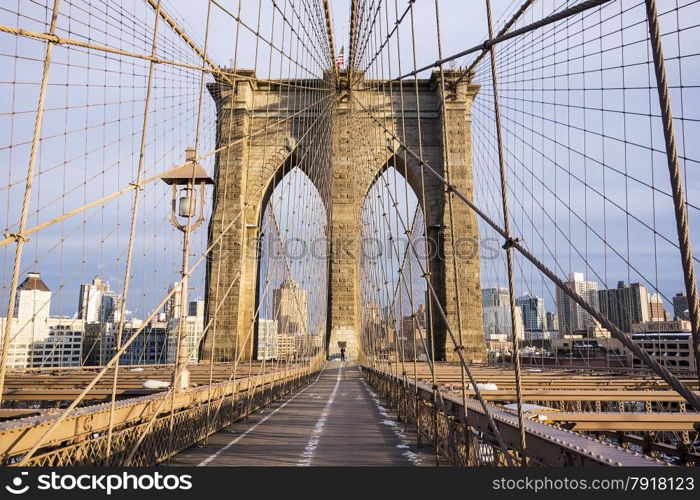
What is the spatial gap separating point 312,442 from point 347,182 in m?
20.9

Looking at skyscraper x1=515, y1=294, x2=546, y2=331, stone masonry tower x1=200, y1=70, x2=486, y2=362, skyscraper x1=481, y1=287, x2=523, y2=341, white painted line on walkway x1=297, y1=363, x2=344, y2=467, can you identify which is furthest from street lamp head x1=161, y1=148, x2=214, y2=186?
skyscraper x1=515, y1=294, x2=546, y2=331

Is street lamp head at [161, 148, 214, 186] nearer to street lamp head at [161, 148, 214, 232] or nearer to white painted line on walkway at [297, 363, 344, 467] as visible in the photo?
street lamp head at [161, 148, 214, 232]

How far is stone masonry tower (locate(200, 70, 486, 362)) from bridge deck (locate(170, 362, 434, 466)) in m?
13.8

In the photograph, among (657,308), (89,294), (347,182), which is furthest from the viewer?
(347,182)

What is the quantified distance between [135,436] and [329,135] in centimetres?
2053

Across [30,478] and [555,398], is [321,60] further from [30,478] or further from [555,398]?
[30,478]

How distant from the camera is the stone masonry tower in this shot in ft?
73.0

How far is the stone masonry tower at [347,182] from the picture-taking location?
73.0ft

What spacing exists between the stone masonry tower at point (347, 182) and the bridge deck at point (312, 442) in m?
13.8

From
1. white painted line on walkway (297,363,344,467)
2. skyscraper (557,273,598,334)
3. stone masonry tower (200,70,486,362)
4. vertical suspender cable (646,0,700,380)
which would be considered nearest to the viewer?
vertical suspender cable (646,0,700,380)

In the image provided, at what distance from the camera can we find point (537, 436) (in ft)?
7.75

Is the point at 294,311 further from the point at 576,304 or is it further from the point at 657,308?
the point at 576,304

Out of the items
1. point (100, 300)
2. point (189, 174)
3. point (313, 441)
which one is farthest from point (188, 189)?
point (100, 300)

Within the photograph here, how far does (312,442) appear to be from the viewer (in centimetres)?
551
